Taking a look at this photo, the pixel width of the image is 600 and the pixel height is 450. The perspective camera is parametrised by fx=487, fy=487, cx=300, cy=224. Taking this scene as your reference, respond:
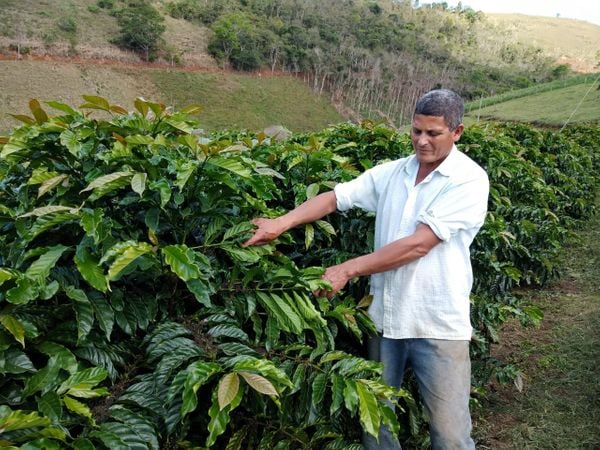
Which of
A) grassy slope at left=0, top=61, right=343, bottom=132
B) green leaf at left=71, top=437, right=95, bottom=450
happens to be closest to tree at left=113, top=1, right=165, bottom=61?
grassy slope at left=0, top=61, right=343, bottom=132

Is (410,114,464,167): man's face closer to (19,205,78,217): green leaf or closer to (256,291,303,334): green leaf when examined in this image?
(256,291,303,334): green leaf

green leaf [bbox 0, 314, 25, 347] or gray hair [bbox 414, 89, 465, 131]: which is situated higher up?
gray hair [bbox 414, 89, 465, 131]

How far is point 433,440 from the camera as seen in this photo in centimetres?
206

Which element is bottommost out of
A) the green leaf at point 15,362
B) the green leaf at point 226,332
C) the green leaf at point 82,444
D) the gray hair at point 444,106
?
the green leaf at point 226,332

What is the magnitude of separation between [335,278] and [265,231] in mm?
343

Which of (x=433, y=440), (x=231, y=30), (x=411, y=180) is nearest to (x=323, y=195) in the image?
(x=411, y=180)

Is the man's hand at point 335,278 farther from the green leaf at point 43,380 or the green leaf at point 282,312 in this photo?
the green leaf at point 43,380

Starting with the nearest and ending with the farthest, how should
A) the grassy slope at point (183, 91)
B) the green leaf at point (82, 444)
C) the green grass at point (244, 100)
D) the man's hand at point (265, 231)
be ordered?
1. the green leaf at point (82, 444)
2. the man's hand at point (265, 231)
3. the grassy slope at point (183, 91)
4. the green grass at point (244, 100)

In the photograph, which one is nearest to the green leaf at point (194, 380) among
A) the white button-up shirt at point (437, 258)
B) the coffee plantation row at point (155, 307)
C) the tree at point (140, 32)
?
the coffee plantation row at point (155, 307)

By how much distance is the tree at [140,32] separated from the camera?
44656 mm

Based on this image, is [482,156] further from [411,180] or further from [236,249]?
[236,249]

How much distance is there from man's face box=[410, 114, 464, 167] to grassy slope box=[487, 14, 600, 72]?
3250 inches

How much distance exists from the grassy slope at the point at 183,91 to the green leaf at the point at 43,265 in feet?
102

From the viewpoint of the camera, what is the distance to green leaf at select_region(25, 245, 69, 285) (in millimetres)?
1320
